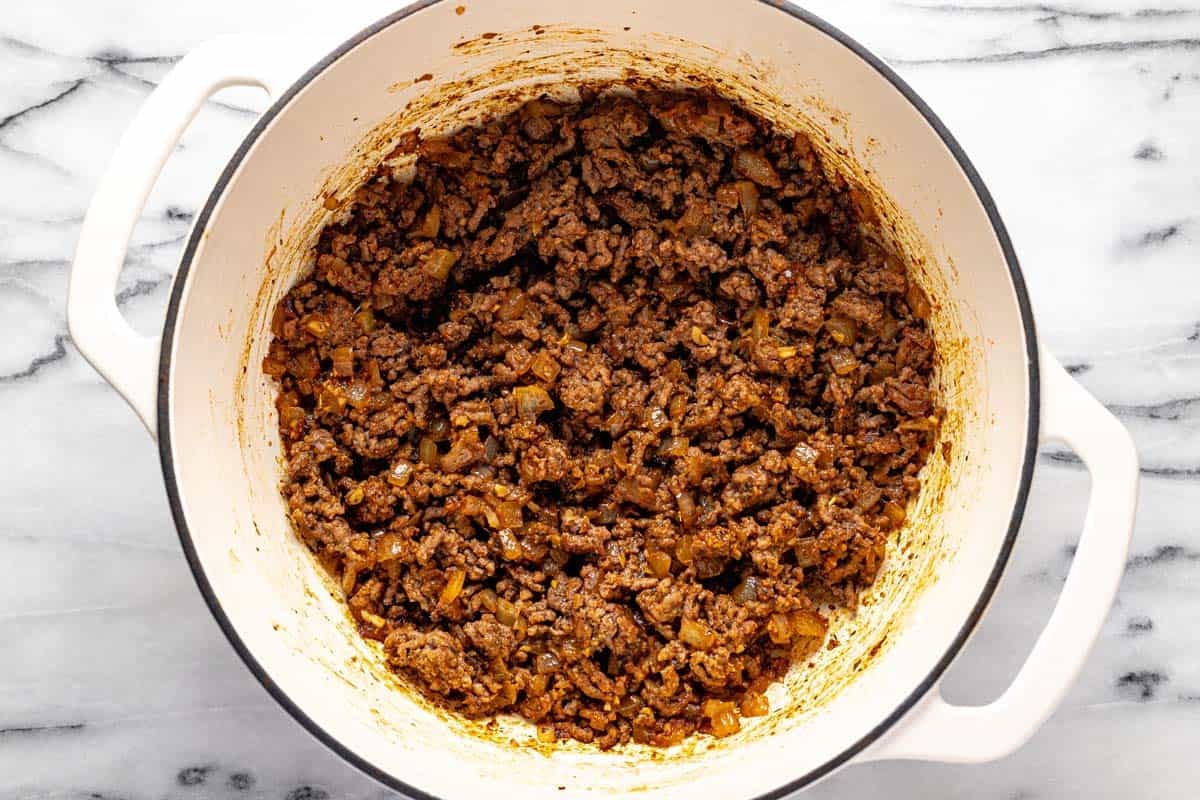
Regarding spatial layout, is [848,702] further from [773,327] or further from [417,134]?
[417,134]

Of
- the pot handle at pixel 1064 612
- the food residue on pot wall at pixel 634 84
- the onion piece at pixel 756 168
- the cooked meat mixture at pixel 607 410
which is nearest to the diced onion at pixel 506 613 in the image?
the cooked meat mixture at pixel 607 410

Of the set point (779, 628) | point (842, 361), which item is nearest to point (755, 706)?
point (779, 628)

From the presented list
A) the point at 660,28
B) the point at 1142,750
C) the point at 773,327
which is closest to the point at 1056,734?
the point at 1142,750

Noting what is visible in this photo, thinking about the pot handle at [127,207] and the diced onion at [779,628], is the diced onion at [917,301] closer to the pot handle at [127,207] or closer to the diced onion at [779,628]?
the diced onion at [779,628]

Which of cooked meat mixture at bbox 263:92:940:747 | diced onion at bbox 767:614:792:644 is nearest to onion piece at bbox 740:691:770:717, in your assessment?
cooked meat mixture at bbox 263:92:940:747

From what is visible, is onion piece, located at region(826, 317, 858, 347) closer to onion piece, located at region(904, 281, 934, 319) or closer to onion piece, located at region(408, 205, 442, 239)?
onion piece, located at region(904, 281, 934, 319)

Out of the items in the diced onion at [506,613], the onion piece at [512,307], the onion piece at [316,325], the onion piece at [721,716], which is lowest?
the onion piece at [721,716]

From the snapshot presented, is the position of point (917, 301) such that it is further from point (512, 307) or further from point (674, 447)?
point (512, 307)
